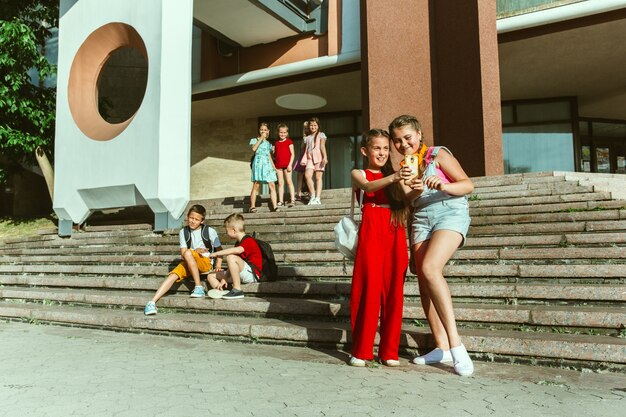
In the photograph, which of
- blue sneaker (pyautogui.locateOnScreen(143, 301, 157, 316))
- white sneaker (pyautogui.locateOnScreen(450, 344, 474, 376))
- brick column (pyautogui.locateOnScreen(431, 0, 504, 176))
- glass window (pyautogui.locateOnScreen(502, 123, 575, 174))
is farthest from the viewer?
glass window (pyautogui.locateOnScreen(502, 123, 575, 174))

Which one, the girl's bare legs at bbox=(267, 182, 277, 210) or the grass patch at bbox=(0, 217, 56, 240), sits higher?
the girl's bare legs at bbox=(267, 182, 277, 210)

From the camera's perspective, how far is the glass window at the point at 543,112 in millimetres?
15273

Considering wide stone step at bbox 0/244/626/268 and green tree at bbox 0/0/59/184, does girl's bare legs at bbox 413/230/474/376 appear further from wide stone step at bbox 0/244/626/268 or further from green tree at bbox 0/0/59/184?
green tree at bbox 0/0/59/184

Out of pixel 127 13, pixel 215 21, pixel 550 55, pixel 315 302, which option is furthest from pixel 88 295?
pixel 550 55

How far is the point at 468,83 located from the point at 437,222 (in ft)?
28.5

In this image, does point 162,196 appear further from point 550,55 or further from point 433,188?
point 550,55

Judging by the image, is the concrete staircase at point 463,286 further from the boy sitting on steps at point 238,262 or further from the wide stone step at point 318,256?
the boy sitting on steps at point 238,262

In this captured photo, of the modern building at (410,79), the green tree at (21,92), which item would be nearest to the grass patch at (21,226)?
the green tree at (21,92)

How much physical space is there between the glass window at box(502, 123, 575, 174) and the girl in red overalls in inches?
505

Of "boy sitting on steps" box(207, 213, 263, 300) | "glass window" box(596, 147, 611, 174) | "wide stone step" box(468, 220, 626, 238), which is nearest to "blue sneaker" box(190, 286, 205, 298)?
"boy sitting on steps" box(207, 213, 263, 300)

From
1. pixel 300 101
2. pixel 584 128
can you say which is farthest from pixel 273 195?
pixel 584 128

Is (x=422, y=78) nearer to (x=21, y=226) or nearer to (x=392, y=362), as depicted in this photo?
(x=392, y=362)

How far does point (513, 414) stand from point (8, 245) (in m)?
11.4

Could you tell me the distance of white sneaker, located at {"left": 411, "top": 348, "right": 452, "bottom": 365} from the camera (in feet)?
12.0
